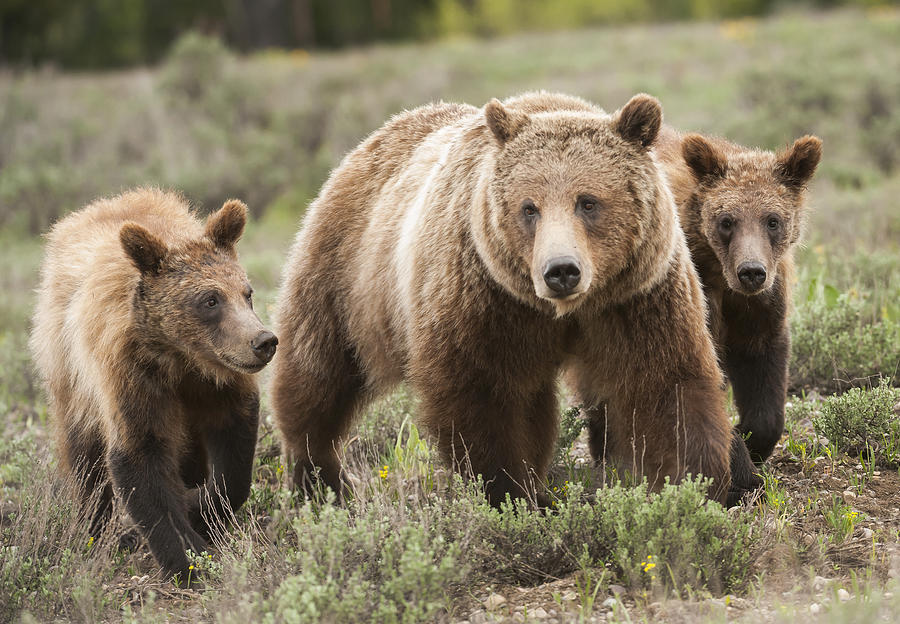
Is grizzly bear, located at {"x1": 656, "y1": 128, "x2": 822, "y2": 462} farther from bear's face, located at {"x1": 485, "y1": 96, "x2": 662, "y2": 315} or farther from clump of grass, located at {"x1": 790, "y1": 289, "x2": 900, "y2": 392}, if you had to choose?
bear's face, located at {"x1": 485, "y1": 96, "x2": 662, "y2": 315}

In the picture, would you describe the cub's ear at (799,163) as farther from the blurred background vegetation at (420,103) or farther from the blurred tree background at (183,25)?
the blurred tree background at (183,25)

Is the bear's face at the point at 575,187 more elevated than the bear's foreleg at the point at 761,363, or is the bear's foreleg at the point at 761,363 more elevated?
the bear's face at the point at 575,187

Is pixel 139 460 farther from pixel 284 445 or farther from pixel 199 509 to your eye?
pixel 284 445

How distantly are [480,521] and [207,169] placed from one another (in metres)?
11.7

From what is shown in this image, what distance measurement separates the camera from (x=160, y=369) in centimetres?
526

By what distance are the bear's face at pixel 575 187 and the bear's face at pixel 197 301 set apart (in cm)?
135

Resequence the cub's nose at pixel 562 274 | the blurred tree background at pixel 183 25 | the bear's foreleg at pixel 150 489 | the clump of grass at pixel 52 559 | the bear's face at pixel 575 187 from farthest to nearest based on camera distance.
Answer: the blurred tree background at pixel 183 25 → the bear's foreleg at pixel 150 489 → the clump of grass at pixel 52 559 → the bear's face at pixel 575 187 → the cub's nose at pixel 562 274

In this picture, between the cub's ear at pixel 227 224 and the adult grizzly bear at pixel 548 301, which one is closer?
the adult grizzly bear at pixel 548 301

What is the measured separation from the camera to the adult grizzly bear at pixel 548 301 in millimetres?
4273

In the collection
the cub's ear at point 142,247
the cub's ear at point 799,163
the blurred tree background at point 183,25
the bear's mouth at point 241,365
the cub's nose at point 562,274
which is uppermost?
the blurred tree background at point 183,25

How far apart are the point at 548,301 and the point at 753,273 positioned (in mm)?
1174

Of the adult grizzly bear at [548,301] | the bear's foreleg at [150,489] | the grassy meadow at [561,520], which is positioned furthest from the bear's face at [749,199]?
the bear's foreleg at [150,489]

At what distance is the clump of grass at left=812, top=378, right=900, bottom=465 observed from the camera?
5.34 metres

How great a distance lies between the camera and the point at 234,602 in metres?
4.06
